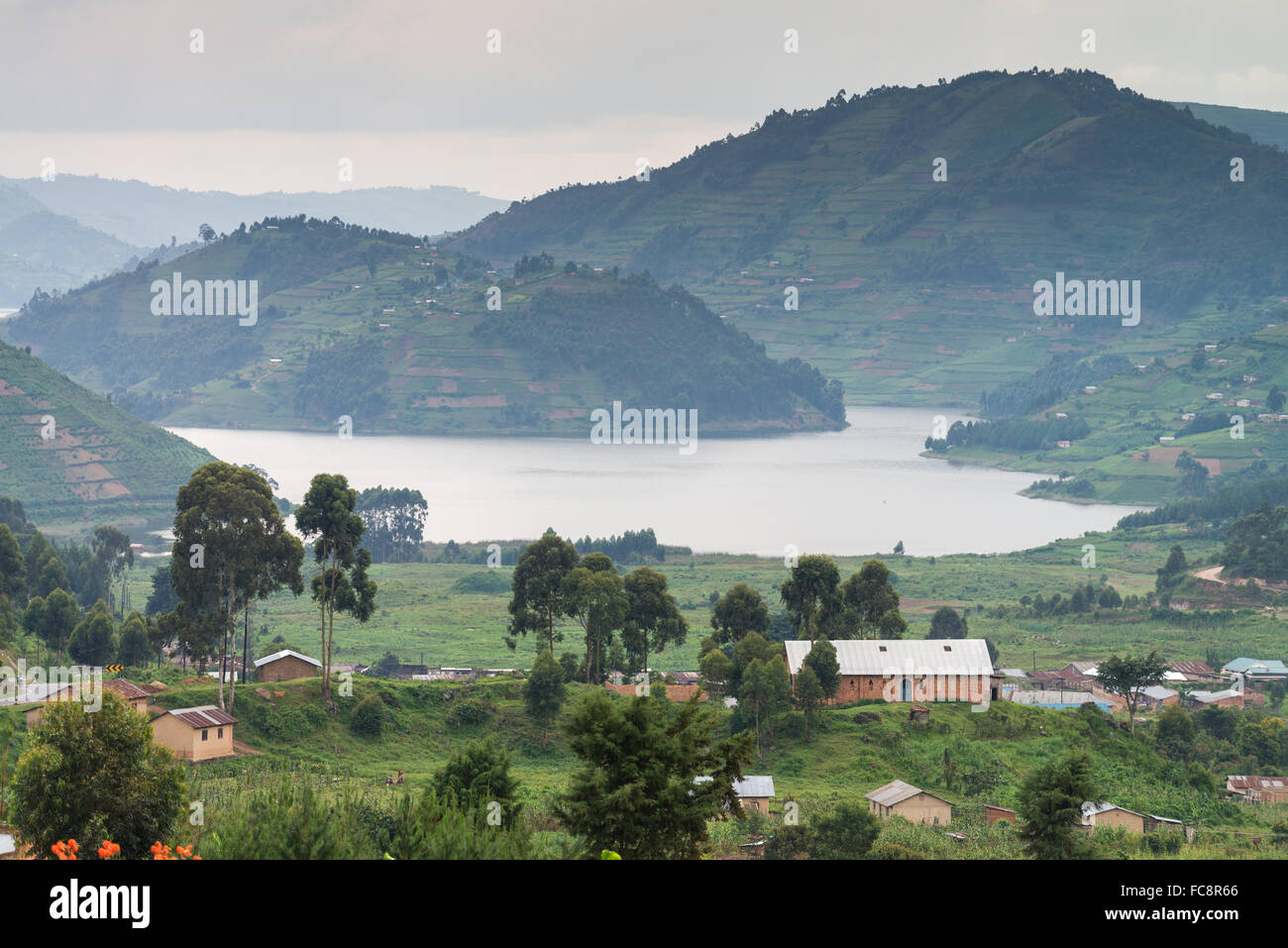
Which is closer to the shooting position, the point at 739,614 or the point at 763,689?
the point at 763,689

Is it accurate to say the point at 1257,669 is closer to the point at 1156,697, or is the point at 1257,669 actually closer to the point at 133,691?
the point at 1156,697

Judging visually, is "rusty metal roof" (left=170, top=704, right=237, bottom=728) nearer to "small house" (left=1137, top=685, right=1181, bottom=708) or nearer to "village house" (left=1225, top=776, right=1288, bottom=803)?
"village house" (left=1225, top=776, right=1288, bottom=803)

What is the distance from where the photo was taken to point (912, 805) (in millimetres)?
38188

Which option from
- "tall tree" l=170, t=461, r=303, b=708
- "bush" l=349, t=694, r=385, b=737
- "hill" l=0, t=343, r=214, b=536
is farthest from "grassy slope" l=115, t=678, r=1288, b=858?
"hill" l=0, t=343, r=214, b=536

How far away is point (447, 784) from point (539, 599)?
24997 millimetres

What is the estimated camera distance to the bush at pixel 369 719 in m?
42.3

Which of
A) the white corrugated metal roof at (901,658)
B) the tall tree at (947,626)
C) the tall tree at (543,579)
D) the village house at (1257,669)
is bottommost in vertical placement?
the village house at (1257,669)

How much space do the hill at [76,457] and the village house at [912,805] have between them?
106586mm

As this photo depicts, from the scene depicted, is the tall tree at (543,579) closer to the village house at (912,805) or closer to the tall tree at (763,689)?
the tall tree at (763,689)

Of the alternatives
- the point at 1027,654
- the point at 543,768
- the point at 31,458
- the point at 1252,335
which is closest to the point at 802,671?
the point at 543,768

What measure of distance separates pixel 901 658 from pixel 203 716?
22.4 meters

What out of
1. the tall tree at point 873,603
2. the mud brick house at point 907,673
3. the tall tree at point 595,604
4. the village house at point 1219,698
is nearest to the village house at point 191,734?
the tall tree at point 595,604

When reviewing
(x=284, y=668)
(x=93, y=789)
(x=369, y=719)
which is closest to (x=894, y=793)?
Result: (x=369, y=719)
